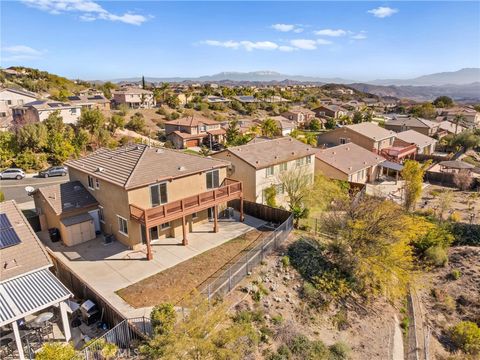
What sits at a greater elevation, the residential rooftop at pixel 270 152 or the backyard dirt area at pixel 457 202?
the residential rooftop at pixel 270 152

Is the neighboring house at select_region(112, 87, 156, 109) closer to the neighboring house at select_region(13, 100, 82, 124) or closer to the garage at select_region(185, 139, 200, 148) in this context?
the neighboring house at select_region(13, 100, 82, 124)

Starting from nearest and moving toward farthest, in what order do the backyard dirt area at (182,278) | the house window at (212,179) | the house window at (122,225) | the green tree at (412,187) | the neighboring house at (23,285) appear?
the neighboring house at (23,285) → the backyard dirt area at (182,278) → the house window at (122,225) → the house window at (212,179) → the green tree at (412,187)

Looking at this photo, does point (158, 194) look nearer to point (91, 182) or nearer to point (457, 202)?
point (91, 182)

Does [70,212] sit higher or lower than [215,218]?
higher

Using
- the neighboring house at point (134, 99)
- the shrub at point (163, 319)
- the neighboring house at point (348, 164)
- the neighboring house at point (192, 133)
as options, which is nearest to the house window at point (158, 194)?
the shrub at point (163, 319)

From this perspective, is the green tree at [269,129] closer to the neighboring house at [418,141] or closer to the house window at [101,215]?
the neighboring house at [418,141]

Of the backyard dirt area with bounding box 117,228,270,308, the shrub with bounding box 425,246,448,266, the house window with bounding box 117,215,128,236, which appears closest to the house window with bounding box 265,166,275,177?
the backyard dirt area with bounding box 117,228,270,308

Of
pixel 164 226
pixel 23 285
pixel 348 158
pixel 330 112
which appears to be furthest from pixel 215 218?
pixel 330 112
